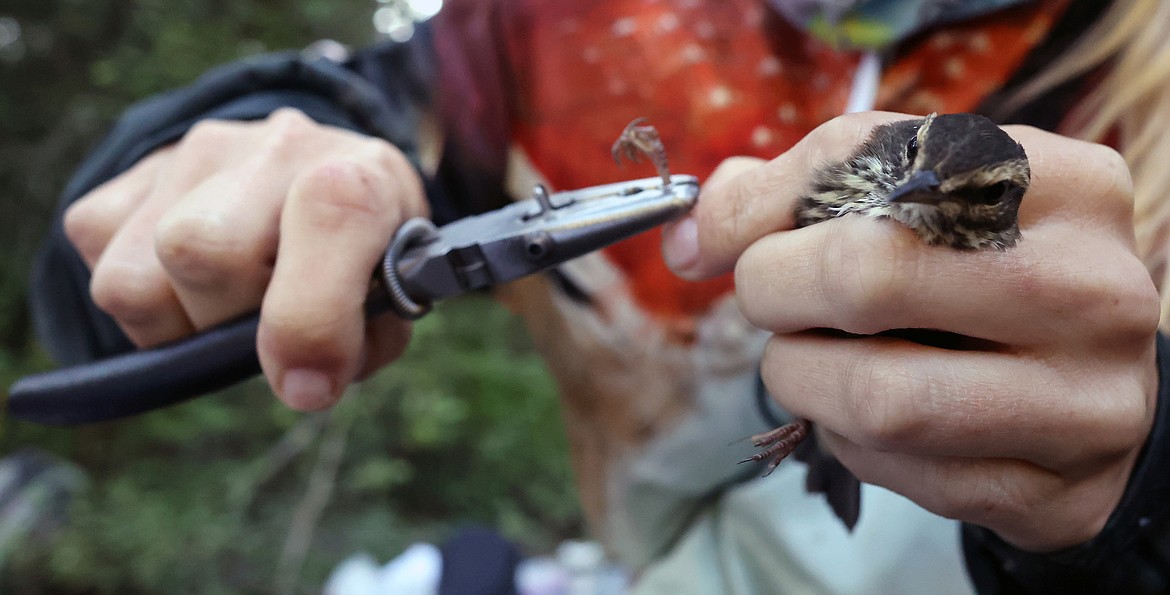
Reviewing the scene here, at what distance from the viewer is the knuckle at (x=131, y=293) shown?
2.42ft

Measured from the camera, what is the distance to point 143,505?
2.00m

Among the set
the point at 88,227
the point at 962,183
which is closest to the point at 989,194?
the point at 962,183

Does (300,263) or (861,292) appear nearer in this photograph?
(861,292)

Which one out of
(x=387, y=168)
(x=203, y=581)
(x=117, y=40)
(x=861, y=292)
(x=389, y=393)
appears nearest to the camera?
(x=861, y=292)

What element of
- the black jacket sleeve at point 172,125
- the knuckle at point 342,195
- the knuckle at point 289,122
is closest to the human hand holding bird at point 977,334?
the knuckle at point 342,195

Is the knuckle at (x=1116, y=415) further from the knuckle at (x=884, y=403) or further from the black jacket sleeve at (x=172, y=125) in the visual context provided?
the black jacket sleeve at (x=172, y=125)

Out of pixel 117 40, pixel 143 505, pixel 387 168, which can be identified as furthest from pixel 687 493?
pixel 117 40

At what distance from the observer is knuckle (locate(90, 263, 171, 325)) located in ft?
2.42

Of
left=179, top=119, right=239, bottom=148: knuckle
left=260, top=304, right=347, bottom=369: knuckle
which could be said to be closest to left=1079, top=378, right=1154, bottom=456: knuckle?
left=260, top=304, right=347, bottom=369: knuckle

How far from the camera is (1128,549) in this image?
626mm

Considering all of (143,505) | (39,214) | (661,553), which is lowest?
(143,505)

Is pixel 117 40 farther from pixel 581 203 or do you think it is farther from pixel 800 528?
pixel 800 528

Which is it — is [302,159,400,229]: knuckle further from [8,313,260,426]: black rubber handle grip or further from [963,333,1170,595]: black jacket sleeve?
[963,333,1170,595]: black jacket sleeve

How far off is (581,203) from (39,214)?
243 centimetres
